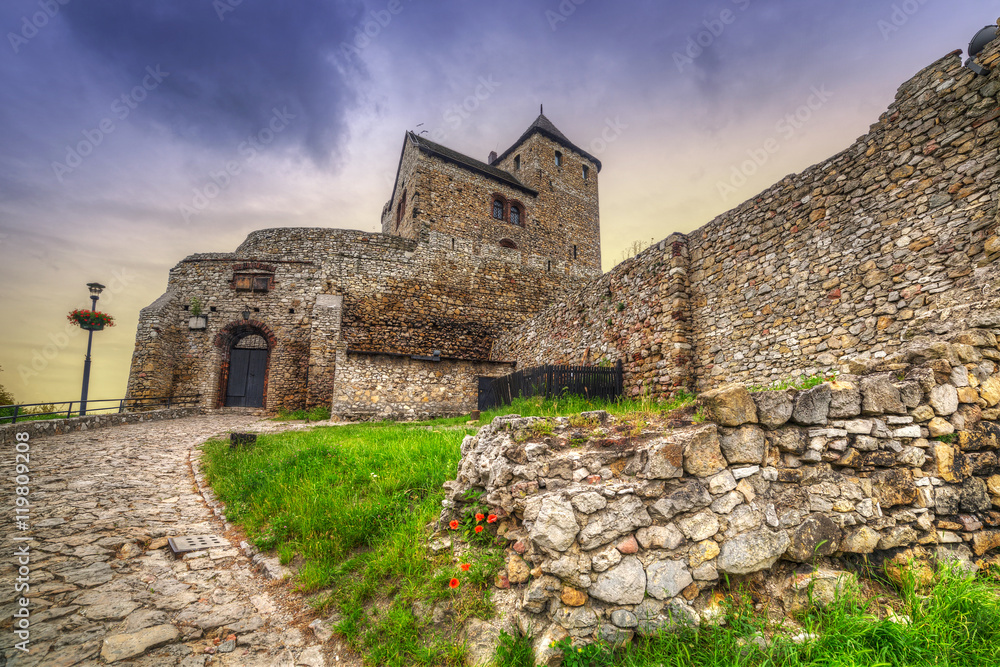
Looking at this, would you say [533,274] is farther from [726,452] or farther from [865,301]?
[726,452]

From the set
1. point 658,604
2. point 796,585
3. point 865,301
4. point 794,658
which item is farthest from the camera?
point 865,301

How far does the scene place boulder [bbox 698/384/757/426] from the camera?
115 inches

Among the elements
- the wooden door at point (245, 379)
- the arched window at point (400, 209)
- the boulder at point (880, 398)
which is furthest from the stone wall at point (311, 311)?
the boulder at point (880, 398)

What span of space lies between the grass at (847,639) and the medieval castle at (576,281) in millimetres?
3841

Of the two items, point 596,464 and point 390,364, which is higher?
point 390,364

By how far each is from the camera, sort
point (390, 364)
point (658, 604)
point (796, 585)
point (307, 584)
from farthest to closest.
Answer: point (390, 364), point (307, 584), point (796, 585), point (658, 604)

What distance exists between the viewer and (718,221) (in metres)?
8.44

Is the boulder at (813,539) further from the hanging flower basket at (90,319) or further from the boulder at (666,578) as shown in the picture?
the hanging flower basket at (90,319)

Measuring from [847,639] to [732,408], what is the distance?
1356mm

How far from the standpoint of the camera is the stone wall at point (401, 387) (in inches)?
539

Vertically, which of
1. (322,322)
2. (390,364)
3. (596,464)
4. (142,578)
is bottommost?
(142,578)

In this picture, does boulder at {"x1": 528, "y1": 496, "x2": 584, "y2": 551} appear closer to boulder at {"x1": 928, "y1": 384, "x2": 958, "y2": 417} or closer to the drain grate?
boulder at {"x1": 928, "y1": 384, "x2": 958, "y2": 417}

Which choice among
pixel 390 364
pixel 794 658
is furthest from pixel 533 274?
pixel 794 658

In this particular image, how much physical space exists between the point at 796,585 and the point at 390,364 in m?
13.0
